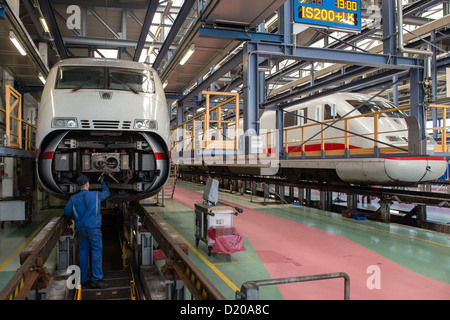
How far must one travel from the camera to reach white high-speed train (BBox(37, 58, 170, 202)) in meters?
5.55

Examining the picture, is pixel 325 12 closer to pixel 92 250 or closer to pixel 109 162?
pixel 109 162

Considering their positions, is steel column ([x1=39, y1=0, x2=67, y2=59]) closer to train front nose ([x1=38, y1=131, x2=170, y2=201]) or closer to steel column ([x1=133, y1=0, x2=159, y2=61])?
steel column ([x1=133, y1=0, x2=159, y2=61])

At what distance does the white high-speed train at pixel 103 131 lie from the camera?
18.2ft

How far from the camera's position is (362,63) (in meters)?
8.45

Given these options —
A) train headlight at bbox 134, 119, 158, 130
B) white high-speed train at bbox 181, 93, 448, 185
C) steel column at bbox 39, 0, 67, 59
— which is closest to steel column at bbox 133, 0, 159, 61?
steel column at bbox 39, 0, 67, 59

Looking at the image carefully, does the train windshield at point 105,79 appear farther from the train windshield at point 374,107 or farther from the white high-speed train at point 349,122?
the train windshield at point 374,107

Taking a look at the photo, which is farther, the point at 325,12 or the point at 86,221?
the point at 325,12

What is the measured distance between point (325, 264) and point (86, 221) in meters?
3.90

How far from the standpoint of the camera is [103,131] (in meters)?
5.85

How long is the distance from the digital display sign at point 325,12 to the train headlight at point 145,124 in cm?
410

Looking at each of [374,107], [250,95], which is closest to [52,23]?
[250,95]

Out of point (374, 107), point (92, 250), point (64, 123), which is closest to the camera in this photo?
point (92, 250)

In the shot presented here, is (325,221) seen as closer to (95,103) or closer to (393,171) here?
(393,171)

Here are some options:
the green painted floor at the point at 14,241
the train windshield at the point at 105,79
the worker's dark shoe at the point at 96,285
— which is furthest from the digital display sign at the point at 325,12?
the green painted floor at the point at 14,241
